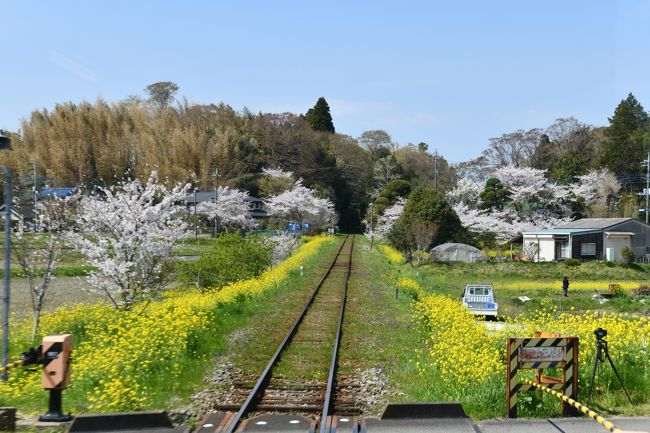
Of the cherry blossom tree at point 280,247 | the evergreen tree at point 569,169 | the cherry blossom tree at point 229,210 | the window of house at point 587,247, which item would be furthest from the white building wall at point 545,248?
the cherry blossom tree at point 229,210

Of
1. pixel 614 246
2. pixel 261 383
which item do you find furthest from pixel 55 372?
pixel 614 246

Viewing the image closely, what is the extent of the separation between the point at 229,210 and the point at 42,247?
137ft

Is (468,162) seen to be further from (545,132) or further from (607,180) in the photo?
(607,180)

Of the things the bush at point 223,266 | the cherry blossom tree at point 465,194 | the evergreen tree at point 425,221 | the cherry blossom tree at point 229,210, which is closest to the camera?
the bush at point 223,266

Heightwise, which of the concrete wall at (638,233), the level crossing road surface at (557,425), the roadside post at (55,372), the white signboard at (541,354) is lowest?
the level crossing road surface at (557,425)

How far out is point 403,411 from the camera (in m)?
6.71

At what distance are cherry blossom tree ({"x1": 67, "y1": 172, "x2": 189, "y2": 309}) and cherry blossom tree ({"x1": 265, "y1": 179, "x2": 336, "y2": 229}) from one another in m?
44.9

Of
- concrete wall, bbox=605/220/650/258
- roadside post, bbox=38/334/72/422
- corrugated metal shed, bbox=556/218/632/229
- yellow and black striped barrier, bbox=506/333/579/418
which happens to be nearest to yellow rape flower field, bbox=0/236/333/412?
roadside post, bbox=38/334/72/422

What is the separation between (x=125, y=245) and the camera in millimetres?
13562

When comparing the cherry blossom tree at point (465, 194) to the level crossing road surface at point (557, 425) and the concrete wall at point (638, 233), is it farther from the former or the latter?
the level crossing road surface at point (557, 425)

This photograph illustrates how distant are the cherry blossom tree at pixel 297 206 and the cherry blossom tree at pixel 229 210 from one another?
17.9ft

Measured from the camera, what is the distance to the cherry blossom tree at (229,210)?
53406mm

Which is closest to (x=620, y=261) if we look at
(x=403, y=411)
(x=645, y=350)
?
(x=645, y=350)

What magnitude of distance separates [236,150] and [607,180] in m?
38.2
